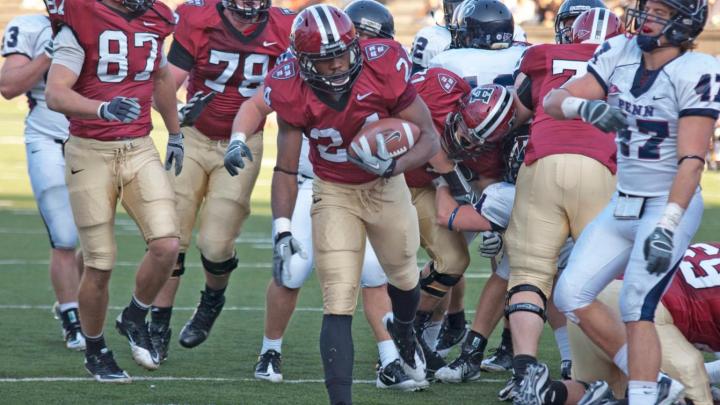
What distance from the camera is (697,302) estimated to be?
4609mm

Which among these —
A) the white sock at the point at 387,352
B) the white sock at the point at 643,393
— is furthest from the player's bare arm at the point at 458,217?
the white sock at the point at 643,393

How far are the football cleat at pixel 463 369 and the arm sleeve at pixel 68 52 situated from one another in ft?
6.97

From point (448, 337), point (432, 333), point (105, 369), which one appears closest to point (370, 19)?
point (432, 333)

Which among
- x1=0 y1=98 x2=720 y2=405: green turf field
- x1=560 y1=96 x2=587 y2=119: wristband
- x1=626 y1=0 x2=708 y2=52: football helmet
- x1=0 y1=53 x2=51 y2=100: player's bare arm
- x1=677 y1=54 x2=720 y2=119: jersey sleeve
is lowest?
x1=0 y1=98 x2=720 y2=405: green turf field

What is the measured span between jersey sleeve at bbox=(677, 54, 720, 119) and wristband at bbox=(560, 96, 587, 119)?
1.16 feet

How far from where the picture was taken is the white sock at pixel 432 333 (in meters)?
5.94

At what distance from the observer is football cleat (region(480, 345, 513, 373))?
591cm

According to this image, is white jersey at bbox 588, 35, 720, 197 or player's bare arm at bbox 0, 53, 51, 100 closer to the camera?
white jersey at bbox 588, 35, 720, 197

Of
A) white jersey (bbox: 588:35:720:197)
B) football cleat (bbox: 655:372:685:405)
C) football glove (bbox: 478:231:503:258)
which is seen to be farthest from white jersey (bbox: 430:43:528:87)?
football cleat (bbox: 655:372:685:405)

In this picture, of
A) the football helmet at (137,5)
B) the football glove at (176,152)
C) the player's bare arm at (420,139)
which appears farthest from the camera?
the football glove at (176,152)

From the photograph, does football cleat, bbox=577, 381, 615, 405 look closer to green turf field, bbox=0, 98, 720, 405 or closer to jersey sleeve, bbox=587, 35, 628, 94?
green turf field, bbox=0, 98, 720, 405

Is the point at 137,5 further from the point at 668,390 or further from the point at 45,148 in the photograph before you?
the point at 668,390

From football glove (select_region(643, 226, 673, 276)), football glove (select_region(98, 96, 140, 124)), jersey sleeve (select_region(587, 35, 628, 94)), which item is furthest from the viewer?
football glove (select_region(98, 96, 140, 124))

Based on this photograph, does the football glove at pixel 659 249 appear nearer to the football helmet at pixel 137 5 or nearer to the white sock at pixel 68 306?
the football helmet at pixel 137 5
